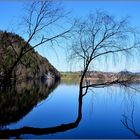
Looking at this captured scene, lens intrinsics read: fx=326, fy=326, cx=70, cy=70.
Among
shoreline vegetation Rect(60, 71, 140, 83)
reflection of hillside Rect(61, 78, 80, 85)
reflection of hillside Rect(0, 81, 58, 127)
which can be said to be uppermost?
shoreline vegetation Rect(60, 71, 140, 83)

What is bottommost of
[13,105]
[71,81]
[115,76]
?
[13,105]

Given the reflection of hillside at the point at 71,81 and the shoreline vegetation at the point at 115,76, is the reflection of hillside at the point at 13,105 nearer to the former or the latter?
the reflection of hillside at the point at 71,81

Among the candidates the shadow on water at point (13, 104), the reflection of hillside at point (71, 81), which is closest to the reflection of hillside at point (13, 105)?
the shadow on water at point (13, 104)

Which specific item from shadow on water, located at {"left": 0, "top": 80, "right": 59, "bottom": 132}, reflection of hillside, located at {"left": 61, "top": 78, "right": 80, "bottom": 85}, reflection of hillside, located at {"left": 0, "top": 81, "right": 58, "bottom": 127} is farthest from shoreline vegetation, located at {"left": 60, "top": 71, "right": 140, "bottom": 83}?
reflection of hillside, located at {"left": 0, "top": 81, "right": 58, "bottom": 127}

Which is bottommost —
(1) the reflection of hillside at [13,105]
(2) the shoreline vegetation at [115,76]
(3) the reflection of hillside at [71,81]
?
(1) the reflection of hillside at [13,105]

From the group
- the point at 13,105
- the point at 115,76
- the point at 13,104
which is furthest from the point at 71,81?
the point at 13,104

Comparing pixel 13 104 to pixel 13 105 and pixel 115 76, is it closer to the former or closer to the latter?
pixel 13 105

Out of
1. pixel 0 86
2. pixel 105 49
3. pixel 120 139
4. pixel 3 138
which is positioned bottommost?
pixel 120 139

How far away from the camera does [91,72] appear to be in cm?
1077

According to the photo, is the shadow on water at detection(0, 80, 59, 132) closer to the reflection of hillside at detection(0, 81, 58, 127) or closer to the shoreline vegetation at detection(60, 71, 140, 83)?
the reflection of hillside at detection(0, 81, 58, 127)

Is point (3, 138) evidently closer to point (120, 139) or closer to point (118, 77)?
Result: point (118, 77)

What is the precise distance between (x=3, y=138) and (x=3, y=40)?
120 inches

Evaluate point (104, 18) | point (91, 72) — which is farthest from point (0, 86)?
point (104, 18)

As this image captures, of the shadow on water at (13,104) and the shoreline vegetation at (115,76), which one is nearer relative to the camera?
the shoreline vegetation at (115,76)
